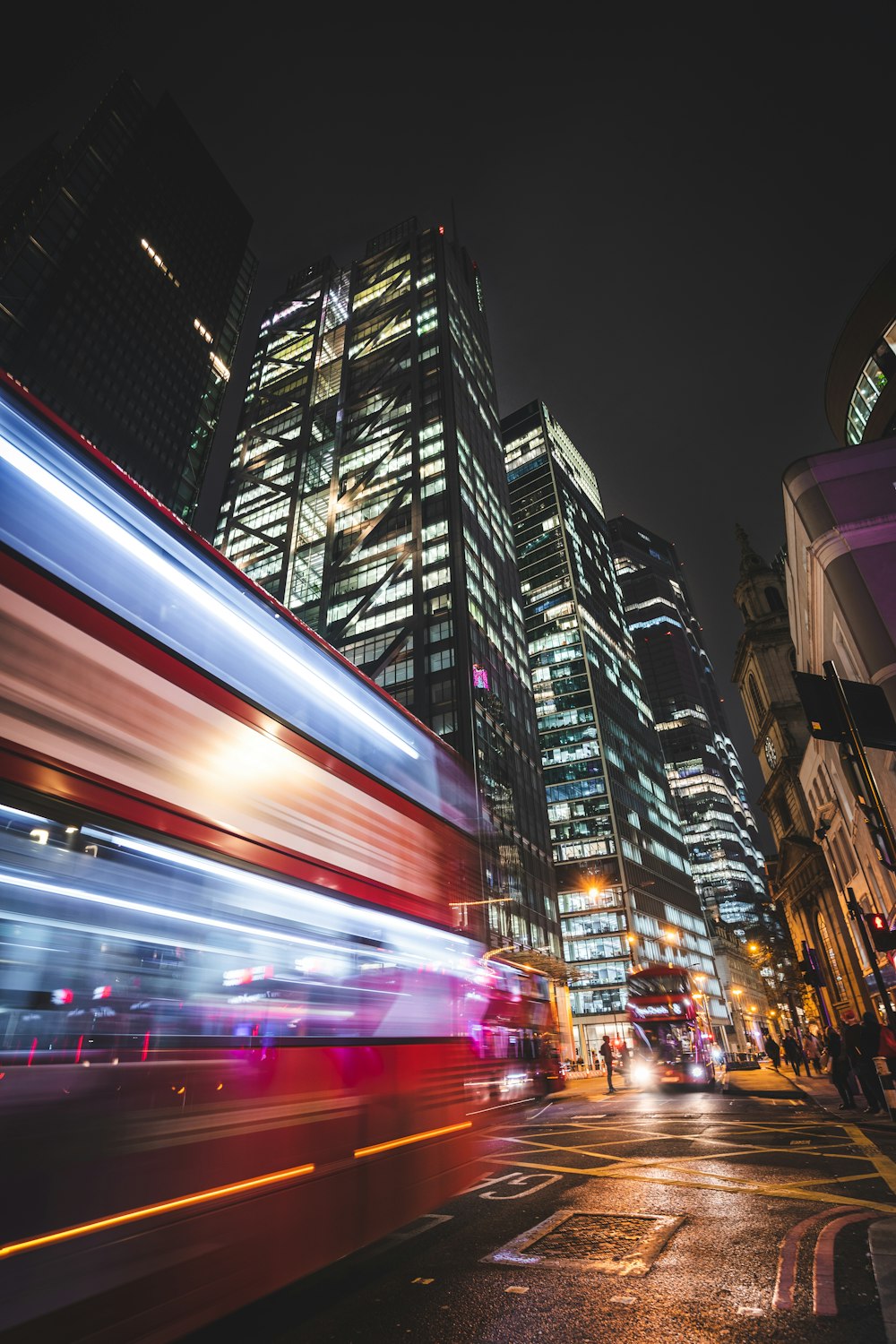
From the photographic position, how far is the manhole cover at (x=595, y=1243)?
4.62m

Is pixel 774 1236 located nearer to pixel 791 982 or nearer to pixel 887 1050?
pixel 887 1050

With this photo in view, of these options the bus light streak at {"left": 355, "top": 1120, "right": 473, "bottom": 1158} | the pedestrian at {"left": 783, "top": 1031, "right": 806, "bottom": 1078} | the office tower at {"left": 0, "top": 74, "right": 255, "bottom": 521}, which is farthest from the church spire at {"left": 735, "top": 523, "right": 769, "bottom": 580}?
the office tower at {"left": 0, "top": 74, "right": 255, "bottom": 521}

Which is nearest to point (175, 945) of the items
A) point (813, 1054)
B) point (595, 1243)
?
point (595, 1243)

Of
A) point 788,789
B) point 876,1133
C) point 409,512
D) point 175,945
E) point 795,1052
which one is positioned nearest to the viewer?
point 175,945

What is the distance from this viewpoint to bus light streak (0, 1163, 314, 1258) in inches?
115

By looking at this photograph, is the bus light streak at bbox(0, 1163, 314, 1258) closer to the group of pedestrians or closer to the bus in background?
the group of pedestrians

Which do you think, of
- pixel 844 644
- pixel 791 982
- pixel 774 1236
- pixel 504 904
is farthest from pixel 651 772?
pixel 774 1236

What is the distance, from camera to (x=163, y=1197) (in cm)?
348

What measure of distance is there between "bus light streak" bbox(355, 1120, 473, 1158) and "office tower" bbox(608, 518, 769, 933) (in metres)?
141

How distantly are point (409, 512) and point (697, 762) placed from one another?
129604 millimetres

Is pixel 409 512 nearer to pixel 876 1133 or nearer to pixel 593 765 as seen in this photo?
pixel 593 765

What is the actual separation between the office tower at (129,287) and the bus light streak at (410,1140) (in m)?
81.1

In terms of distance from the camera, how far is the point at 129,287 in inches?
3447

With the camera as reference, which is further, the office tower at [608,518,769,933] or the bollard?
the office tower at [608,518,769,933]
